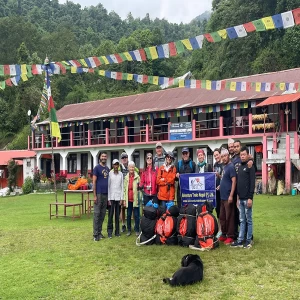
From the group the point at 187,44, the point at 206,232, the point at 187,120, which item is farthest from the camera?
the point at 187,120

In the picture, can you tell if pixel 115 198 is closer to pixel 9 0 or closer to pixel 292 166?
pixel 292 166

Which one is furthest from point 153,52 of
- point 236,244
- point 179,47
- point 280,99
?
point 280,99

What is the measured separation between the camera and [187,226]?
6.90m

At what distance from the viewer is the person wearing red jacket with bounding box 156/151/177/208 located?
7.54m

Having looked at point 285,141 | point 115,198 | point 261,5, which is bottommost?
point 115,198

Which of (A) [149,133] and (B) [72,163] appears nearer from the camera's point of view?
(A) [149,133]

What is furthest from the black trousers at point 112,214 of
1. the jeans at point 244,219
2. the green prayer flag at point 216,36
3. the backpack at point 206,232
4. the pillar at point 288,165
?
the pillar at point 288,165

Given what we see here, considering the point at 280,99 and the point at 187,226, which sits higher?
the point at 280,99

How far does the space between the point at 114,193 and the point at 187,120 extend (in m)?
17.0

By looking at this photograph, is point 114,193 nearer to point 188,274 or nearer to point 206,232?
point 206,232

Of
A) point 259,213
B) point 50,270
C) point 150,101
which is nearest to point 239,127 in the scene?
point 150,101

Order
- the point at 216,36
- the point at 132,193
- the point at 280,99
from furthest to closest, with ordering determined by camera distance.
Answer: the point at 280,99 < the point at 132,193 < the point at 216,36

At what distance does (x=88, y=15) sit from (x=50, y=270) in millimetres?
99008

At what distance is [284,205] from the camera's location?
13.2 metres
